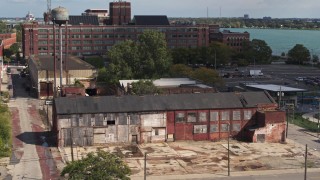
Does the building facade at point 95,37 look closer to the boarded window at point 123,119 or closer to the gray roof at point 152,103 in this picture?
the gray roof at point 152,103

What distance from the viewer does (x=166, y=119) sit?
186ft

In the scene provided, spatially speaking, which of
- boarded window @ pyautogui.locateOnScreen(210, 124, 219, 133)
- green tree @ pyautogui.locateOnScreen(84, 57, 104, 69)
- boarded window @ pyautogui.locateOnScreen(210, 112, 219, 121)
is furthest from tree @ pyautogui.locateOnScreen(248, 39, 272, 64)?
boarded window @ pyautogui.locateOnScreen(210, 124, 219, 133)

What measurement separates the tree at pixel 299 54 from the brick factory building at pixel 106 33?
21.9 meters

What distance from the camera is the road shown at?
44.4 m

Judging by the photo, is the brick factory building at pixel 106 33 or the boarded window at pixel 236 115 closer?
the boarded window at pixel 236 115

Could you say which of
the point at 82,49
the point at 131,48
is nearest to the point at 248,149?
the point at 131,48

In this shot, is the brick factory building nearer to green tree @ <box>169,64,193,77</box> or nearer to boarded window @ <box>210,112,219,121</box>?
green tree @ <box>169,64,193,77</box>

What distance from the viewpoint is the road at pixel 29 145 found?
44.4m

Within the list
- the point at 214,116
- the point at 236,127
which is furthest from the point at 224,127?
the point at 214,116

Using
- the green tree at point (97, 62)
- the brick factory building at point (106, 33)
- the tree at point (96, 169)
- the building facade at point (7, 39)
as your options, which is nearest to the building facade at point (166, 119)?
the tree at point (96, 169)

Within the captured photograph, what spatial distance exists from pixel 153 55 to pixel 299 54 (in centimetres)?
7700

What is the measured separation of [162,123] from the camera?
5644 centimetres

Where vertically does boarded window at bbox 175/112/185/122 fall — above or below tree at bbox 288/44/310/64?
below

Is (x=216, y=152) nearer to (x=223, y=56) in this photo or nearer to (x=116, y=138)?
(x=116, y=138)
